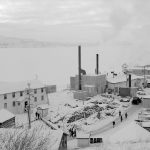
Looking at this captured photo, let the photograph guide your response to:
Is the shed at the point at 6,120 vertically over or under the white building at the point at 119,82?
under

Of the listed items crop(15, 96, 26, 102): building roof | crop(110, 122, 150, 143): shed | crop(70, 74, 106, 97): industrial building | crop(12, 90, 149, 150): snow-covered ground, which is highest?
crop(70, 74, 106, 97): industrial building

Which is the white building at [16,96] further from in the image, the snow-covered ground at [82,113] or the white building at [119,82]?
the white building at [119,82]

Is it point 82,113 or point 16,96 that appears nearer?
point 82,113

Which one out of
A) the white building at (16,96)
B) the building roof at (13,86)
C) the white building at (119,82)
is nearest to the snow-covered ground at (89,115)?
the white building at (16,96)

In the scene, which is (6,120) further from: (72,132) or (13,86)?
(13,86)

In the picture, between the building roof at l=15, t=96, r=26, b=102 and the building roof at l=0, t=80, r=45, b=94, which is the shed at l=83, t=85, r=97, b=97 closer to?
the building roof at l=0, t=80, r=45, b=94

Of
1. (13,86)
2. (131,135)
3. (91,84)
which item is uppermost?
(13,86)

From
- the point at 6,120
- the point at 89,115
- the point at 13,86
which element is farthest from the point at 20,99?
the point at 89,115

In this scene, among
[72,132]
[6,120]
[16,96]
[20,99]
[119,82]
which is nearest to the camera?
[72,132]

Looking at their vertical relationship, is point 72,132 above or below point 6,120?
below

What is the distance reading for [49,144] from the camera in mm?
19109

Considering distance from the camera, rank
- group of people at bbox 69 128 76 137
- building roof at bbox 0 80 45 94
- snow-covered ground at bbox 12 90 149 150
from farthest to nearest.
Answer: building roof at bbox 0 80 45 94 → snow-covered ground at bbox 12 90 149 150 → group of people at bbox 69 128 76 137

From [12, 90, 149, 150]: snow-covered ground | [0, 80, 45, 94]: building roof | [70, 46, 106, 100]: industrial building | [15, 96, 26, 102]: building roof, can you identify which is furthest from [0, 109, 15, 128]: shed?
[70, 46, 106, 100]: industrial building

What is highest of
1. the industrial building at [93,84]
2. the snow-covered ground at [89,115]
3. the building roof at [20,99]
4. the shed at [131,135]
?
the industrial building at [93,84]
